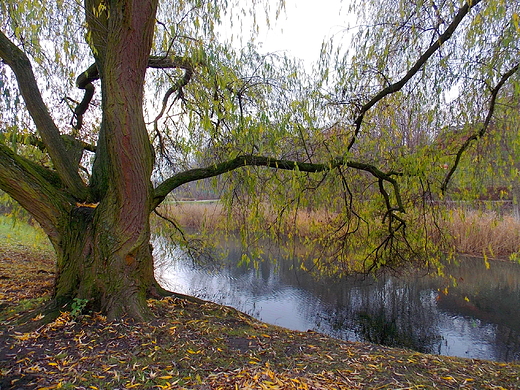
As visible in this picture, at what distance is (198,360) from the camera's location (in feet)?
7.48

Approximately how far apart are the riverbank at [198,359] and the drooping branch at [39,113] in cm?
113

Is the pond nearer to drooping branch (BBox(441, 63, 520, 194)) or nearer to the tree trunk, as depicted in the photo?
drooping branch (BBox(441, 63, 520, 194))

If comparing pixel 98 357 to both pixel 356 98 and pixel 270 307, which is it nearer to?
pixel 356 98

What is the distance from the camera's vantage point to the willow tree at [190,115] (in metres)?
2.85

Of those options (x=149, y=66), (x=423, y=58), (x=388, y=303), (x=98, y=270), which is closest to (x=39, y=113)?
(x=149, y=66)

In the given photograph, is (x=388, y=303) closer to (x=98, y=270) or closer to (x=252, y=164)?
(x=252, y=164)

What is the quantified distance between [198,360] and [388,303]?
498 cm

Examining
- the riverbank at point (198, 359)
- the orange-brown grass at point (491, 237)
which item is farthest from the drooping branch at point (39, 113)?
the orange-brown grass at point (491, 237)

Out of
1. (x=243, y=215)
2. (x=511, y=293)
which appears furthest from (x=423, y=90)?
(x=511, y=293)

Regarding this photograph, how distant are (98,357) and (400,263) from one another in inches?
134

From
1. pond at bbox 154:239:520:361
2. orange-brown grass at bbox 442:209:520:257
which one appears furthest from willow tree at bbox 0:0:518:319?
orange-brown grass at bbox 442:209:520:257

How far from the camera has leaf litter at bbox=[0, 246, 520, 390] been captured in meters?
2.01

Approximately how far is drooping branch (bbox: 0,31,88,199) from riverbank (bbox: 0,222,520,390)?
1132 mm

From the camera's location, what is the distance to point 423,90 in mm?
3721
